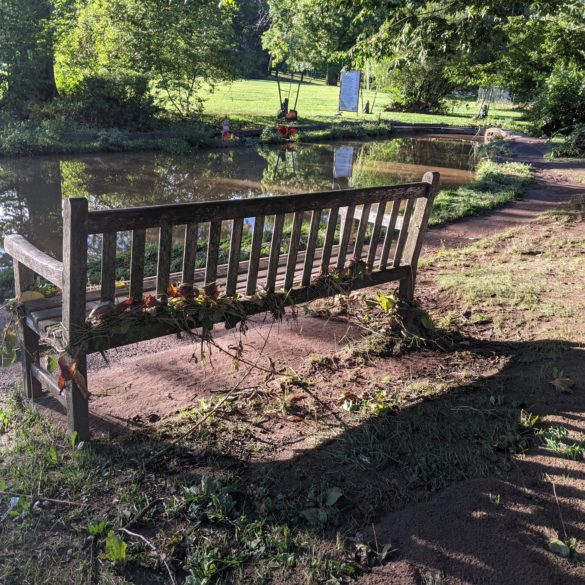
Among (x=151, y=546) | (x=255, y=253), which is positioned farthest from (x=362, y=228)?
(x=151, y=546)

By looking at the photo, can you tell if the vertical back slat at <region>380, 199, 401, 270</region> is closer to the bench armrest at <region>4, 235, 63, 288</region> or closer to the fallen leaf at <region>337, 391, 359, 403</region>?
the fallen leaf at <region>337, 391, 359, 403</region>

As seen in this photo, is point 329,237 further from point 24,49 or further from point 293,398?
point 24,49

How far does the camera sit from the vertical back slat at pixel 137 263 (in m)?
3.23

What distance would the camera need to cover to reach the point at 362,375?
14.1ft

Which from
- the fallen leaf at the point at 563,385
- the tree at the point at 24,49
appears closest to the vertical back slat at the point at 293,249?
the fallen leaf at the point at 563,385

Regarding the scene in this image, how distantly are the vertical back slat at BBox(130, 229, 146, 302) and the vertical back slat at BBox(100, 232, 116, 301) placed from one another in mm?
102

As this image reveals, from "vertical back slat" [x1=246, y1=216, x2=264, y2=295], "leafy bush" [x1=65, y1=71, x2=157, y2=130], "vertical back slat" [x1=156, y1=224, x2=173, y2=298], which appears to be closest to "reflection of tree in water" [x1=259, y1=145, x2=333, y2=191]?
"leafy bush" [x1=65, y1=71, x2=157, y2=130]

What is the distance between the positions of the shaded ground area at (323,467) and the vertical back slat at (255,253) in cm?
72

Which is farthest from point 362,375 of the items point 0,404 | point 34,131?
point 34,131

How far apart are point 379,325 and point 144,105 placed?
19490 millimetres

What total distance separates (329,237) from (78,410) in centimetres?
198

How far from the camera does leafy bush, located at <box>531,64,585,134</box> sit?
76.7 feet

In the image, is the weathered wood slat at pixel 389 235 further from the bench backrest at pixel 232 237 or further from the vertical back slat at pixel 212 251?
the vertical back slat at pixel 212 251

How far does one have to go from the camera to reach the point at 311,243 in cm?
400
